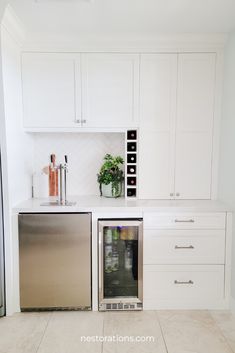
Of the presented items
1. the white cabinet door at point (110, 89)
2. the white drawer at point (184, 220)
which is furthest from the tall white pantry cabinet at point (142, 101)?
the white drawer at point (184, 220)

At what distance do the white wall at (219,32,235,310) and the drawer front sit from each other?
16 cm

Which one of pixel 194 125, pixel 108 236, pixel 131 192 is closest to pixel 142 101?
pixel 194 125

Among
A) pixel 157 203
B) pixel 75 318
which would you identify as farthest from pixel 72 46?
pixel 75 318

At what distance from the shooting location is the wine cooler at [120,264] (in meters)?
2.48

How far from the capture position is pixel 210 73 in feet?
8.95

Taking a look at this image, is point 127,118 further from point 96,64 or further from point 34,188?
point 34,188

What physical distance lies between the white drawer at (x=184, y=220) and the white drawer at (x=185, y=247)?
0.04m

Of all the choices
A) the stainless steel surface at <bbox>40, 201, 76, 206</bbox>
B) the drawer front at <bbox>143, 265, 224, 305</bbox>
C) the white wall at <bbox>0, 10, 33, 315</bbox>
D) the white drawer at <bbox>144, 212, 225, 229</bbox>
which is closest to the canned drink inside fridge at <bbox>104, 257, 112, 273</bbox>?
the drawer front at <bbox>143, 265, 224, 305</bbox>

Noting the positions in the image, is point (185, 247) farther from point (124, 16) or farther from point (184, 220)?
point (124, 16)

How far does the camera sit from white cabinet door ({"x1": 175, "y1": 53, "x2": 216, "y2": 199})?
8.94 feet

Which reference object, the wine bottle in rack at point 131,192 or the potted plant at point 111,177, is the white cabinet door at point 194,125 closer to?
the wine bottle in rack at point 131,192

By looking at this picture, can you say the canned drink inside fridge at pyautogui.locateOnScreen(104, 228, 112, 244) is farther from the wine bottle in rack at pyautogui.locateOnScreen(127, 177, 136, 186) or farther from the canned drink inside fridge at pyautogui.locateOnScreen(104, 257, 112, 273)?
the wine bottle in rack at pyautogui.locateOnScreen(127, 177, 136, 186)

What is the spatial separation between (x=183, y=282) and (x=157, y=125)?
4.73 feet

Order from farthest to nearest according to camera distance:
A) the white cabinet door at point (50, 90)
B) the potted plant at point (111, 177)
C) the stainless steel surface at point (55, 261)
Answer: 1. the potted plant at point (111, 177)
2. the white cabinet door at point (50, 90)
3. the stainless steel surface at point (55, 261)
